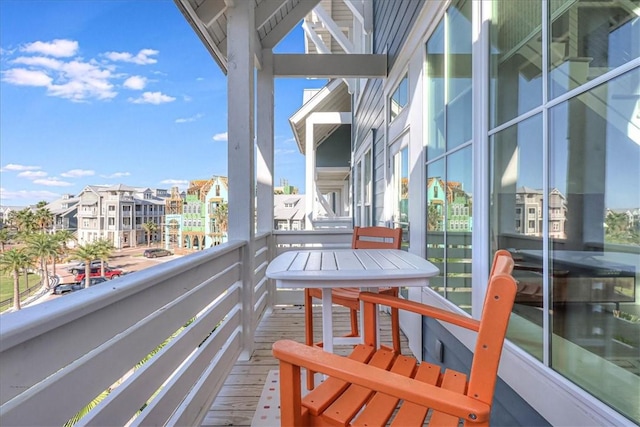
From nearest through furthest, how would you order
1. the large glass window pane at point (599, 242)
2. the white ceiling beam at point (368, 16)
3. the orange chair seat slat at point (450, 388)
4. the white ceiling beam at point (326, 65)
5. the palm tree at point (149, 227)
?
the large glass window pane at point (599, 242)
the orange chair seat slat at point (450, 388)
the palm tree at point (149, 227)
the white ceiling beam at point (326, 65)
the white ceiling beam at point (368, 16)

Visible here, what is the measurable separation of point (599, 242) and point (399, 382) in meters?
0.64

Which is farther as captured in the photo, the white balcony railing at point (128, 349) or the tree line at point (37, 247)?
the tree line at point (37, 247)

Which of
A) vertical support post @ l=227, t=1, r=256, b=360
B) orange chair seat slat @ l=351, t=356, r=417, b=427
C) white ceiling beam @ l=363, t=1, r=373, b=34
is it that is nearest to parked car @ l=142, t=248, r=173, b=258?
vertical support post @ l=227, t=1, r=256, b=360

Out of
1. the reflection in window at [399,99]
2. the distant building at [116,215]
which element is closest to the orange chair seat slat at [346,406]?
the distant building at [116,215]

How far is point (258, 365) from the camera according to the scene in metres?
2.34

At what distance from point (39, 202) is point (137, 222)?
0.59 metres

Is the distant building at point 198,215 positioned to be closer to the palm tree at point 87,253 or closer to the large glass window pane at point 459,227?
the palm tree at point 87,253

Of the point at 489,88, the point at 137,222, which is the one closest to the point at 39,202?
the point at 137,222

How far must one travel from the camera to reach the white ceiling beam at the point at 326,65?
11.5ft

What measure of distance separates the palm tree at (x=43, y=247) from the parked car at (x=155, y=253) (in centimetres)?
37

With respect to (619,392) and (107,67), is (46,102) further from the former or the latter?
(619,392)

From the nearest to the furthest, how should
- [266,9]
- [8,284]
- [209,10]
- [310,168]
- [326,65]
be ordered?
[8,284], [209,10], [266,9], [326,65], [310,168]

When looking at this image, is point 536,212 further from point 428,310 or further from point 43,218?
point 43,218

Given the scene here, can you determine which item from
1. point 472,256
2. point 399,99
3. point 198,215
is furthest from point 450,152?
point 198,215
